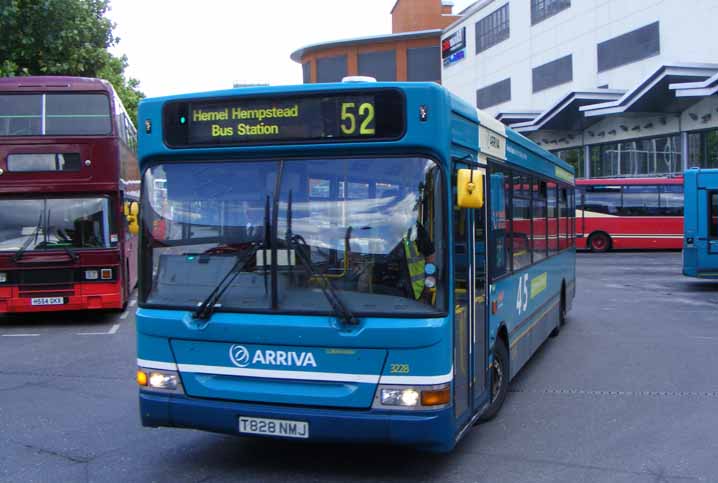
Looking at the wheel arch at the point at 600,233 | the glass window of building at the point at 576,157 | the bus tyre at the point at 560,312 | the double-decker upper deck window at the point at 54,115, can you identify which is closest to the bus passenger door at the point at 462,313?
the bus tyre at the point at 560,312

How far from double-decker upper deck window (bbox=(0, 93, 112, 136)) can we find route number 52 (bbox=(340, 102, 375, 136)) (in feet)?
31.2

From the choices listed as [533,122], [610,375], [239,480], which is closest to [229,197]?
[239,480]

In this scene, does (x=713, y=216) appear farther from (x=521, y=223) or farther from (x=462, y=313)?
(x=462, y=313)

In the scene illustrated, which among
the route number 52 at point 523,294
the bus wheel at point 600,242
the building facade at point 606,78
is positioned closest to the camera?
the route number 52 at point 523,294

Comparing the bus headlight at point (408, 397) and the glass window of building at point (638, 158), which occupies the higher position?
the glass window of building at point (638, 158)

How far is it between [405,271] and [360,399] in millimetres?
867

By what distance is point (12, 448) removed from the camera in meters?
6.46

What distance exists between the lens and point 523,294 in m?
8.41

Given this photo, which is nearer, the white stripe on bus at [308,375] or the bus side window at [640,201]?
the white stripe on bus at [308,375]

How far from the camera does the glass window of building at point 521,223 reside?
25.7ft

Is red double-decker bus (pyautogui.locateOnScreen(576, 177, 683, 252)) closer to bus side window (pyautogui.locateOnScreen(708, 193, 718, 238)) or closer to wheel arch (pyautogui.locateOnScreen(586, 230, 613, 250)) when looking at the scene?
wheel arch (pyautogui.locateOnScreen(586, 230, 613, 250))

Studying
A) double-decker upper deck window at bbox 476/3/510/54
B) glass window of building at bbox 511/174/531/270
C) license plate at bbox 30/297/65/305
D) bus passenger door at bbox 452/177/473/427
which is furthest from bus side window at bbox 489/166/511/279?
double-decker upper deck window at bbox 476/3/510/54

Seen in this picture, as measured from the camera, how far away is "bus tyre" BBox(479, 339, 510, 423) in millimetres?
6988

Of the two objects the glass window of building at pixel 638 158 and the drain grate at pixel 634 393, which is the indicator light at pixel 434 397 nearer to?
the drain grate at pixel 634 393
